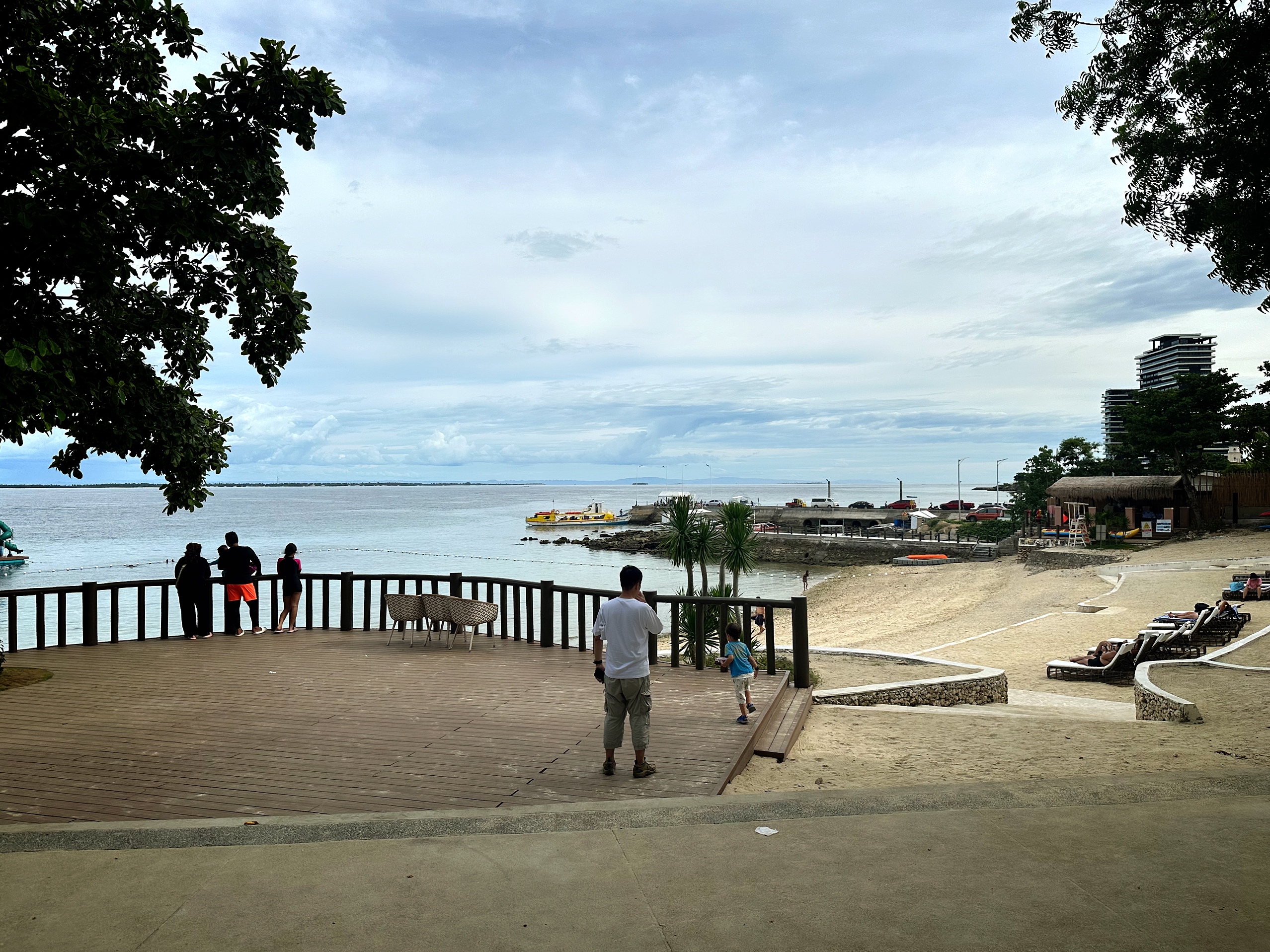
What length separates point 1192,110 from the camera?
5.71 m

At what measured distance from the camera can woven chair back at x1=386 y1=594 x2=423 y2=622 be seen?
11.1m

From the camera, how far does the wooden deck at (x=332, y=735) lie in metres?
5.11

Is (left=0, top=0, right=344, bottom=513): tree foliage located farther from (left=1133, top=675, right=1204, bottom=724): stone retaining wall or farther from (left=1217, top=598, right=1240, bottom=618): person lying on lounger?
(left=1217, top=598, right=1240, bottom=618): person lying on lounger

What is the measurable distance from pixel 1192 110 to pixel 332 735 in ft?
26.1

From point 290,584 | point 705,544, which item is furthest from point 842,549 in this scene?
point 290,584

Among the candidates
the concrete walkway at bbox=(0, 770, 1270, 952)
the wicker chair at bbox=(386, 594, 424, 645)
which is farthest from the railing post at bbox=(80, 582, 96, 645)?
the concrete walkway at bbox=(0, 770, 1270, 952)

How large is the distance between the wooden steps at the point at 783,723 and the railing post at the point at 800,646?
10 centimetres

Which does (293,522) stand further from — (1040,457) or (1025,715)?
(1025,715)

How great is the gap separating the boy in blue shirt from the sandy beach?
0.51 metres

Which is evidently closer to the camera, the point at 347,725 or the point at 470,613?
the point at 347,725

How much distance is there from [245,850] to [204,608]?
28.3ft

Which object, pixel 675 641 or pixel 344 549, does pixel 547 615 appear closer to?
pixel 675 641

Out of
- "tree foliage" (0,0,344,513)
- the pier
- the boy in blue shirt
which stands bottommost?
the pier

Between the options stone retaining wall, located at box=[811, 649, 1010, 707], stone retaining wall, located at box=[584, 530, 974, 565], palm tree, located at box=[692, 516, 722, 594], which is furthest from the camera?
stone retaining wall, located at box=[584, 530, 974, 565]
